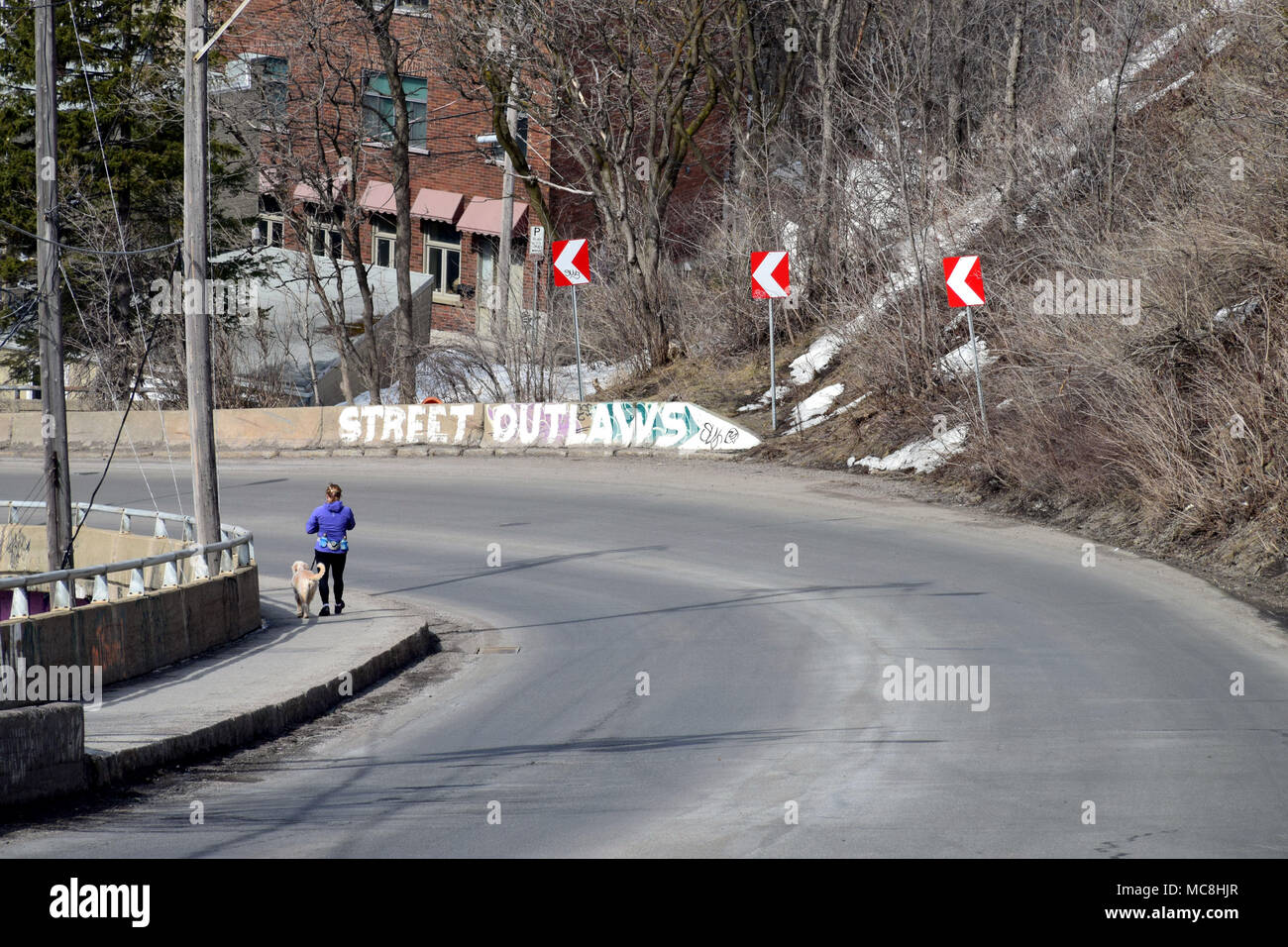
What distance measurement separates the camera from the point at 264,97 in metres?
32.8

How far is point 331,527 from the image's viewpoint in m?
15.6

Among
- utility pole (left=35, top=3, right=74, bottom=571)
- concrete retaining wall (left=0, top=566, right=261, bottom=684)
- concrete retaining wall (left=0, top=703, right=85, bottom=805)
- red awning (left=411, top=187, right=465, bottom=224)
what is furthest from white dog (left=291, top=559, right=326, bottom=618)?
red awning (left=411, top=187, right=465, bottom=224)

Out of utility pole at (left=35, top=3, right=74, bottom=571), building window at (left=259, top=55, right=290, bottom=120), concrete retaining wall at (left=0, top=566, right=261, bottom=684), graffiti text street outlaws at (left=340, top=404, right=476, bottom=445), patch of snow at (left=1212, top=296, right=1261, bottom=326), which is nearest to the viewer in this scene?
concrete retaining wall at (left=0, top=566, right=261, bottom=684)

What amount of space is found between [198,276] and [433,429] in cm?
1397

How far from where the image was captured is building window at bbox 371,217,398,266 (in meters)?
48.2

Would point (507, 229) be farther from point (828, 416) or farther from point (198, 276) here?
point (198, 276)

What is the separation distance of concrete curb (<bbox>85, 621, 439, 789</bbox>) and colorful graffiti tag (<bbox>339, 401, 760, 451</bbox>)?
1335 centimetres

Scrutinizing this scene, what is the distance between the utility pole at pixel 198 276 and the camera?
14570 millimetres

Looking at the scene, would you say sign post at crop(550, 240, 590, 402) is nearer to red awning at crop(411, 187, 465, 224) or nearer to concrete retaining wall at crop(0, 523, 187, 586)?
concrete retaining wall at crop(0, 523, 187, 586)

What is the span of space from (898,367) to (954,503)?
4.52 m

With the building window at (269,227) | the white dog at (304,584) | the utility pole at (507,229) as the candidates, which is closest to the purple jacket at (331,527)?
the white dog at (304,584)

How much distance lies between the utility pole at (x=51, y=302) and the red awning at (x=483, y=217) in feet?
90.5

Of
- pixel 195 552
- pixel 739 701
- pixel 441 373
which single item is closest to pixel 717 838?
pixel 739 701

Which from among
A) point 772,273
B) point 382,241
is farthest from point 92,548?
point 382,241
